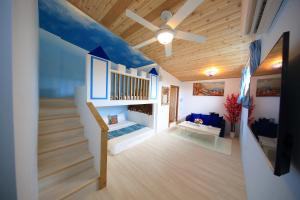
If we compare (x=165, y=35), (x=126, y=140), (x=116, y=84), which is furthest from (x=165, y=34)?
(x=126, y=140)

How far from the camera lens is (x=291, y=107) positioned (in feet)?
1.98

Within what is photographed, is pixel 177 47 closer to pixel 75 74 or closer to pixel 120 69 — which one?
pixel 120 69

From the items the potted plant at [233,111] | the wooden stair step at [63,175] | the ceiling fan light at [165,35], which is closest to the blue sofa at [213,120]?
the potted plant at [233,111]

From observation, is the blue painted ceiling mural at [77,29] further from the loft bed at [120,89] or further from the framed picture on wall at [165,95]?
the framed picture on wall at [165,95]

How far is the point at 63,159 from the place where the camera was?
181cm

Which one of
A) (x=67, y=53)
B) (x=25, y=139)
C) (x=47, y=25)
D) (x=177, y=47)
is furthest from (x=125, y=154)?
(x=47, y=25)

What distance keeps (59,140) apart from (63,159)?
377 mm

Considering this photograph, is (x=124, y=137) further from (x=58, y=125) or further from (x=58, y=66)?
(x=58, y=66)

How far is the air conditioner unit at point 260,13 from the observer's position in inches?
41.3

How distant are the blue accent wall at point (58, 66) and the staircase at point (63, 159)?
1.21 meters

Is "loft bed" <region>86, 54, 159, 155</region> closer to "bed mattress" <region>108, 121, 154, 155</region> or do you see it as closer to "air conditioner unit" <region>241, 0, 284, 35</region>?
"bed mattress" <region>108, 121, 154, 155</region>

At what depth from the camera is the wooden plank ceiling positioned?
194 cm

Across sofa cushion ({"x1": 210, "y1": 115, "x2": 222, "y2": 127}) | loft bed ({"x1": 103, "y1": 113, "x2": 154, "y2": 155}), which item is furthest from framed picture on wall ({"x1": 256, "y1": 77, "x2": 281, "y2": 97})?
sofa cushion ({"x1": 210, "y1": 115, "x2": 222, "y2": 127})

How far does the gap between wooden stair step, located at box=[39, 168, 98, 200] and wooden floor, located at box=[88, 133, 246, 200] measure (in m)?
0.24
